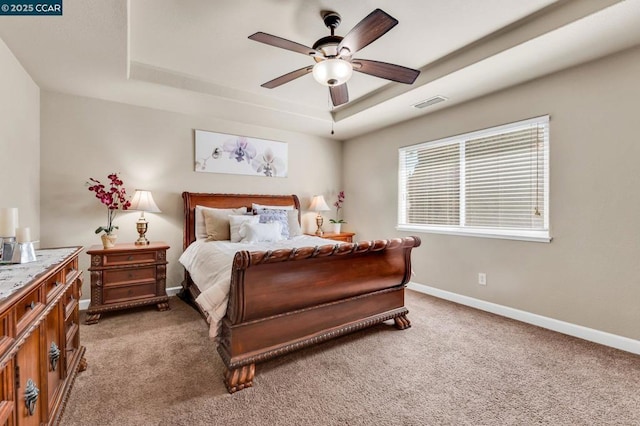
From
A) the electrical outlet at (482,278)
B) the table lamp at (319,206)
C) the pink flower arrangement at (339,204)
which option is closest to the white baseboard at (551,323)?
the electrical outlet at (482,278)

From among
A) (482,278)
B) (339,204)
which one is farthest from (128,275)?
(482,278)

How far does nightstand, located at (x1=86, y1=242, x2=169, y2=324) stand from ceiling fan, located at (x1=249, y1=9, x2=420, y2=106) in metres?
2.39

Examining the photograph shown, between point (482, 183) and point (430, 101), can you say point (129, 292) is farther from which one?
point (482, 183)

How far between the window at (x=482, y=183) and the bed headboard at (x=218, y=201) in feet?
6.11

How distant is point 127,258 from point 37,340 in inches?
81.0

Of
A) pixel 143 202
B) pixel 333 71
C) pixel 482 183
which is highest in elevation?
pixel 333 71

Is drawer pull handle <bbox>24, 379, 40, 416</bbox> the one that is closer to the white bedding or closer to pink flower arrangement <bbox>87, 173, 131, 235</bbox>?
the white bedding

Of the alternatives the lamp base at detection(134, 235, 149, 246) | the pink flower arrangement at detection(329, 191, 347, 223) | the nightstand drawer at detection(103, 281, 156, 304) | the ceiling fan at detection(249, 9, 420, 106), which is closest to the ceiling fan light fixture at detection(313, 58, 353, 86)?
the ceiling fan at detection(249, 9, 420, 106)

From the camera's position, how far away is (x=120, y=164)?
139 inches

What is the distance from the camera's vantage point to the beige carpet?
64.8 inches

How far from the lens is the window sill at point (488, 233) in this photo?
9.53ft

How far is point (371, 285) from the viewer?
261 cm

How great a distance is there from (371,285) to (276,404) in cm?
124

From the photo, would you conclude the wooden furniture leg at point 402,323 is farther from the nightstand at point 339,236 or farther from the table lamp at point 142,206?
the table lamp at point 142,206
